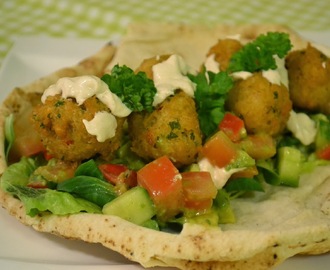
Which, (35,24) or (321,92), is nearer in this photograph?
(321,92)

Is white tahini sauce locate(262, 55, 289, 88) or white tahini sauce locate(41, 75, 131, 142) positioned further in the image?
white tahini sauce locate(262, 55, 289, 88)

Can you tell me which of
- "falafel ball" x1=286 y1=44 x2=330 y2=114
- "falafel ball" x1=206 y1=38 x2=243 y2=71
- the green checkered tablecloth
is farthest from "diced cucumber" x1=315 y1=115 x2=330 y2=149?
the green checkered tablecloth

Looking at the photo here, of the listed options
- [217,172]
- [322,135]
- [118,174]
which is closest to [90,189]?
[118,174]

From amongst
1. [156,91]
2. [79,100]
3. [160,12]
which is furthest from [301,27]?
[79,100]

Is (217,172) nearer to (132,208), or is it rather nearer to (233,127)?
(233,127)

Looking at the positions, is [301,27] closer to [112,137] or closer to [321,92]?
[321,92]

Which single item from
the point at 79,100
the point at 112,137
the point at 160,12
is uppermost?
the point at 79,100

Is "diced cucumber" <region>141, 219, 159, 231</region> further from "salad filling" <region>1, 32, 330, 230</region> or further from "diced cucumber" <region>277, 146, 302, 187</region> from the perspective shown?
"diced cucumber" <region>277, 146, 302, 187</region>
